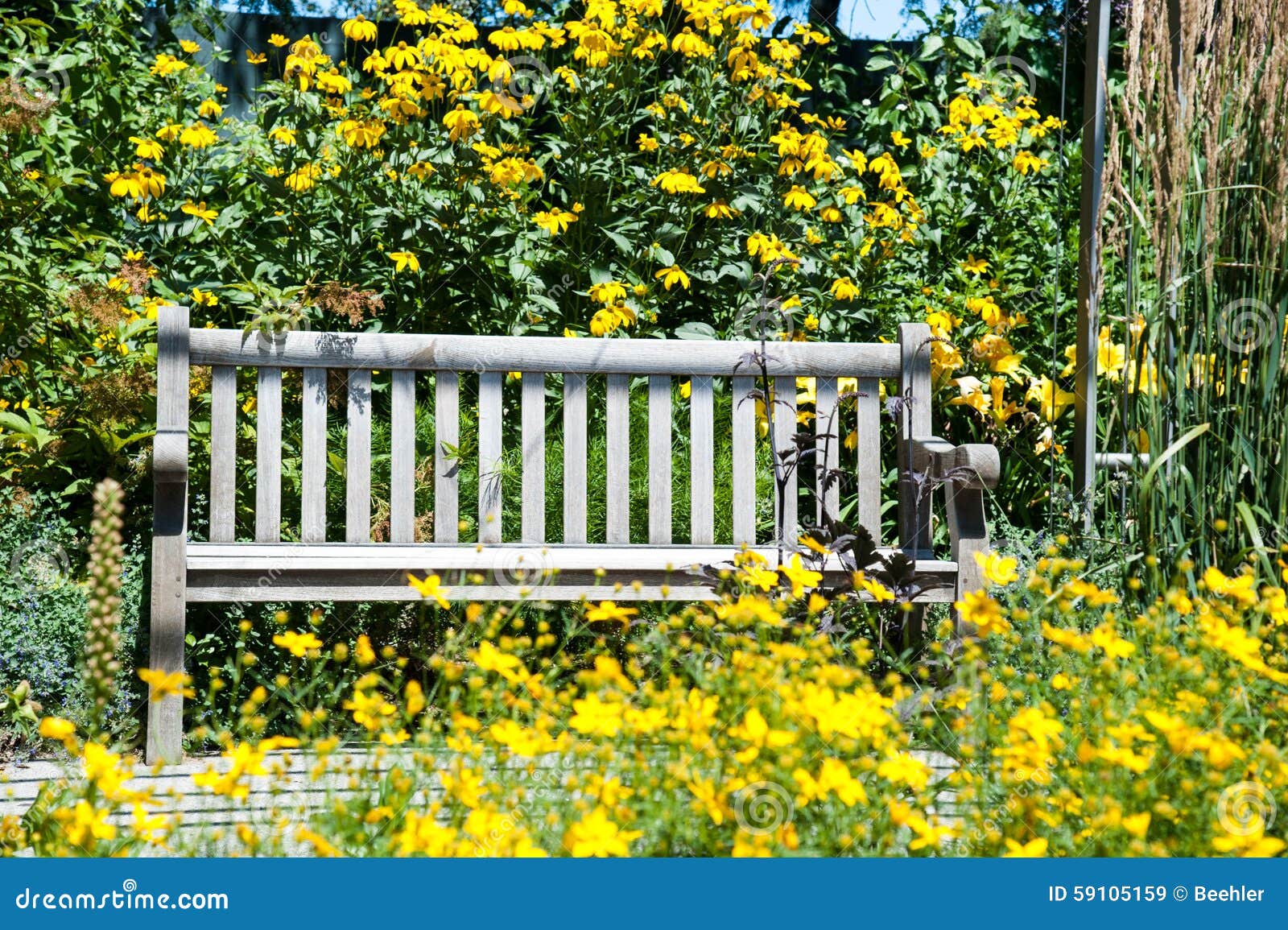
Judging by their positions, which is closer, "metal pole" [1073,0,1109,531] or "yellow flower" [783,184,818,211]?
"metal pole" [1073,0,1109,531]

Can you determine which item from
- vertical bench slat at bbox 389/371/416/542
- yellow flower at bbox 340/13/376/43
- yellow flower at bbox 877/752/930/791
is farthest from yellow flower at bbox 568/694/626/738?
yellow flower at bbox 340/13/376/43

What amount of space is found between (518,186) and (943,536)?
1645mm

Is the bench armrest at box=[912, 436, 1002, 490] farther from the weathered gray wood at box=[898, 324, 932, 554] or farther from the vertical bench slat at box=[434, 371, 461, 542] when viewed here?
the vertical bench slat at box=[434, 371, 461, 542]

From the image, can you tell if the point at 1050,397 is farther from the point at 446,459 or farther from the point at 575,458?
the point at 446,459

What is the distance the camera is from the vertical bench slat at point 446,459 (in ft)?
10.2

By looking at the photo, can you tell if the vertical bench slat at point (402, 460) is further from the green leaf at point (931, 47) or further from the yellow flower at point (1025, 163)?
the green leaf at point (931, 47)

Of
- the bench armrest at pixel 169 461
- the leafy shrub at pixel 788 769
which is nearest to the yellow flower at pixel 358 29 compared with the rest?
the bench armrest at pixel 169 461

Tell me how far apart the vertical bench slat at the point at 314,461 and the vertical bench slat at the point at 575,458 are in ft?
1.91

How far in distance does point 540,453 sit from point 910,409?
923 mm

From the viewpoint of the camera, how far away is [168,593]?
266cm

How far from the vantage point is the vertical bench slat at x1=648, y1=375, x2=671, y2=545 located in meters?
3.16

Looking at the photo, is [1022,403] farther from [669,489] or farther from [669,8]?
[669,8]

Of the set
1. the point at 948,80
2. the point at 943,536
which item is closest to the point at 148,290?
the point at 943,536

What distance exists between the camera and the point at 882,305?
402 cm
